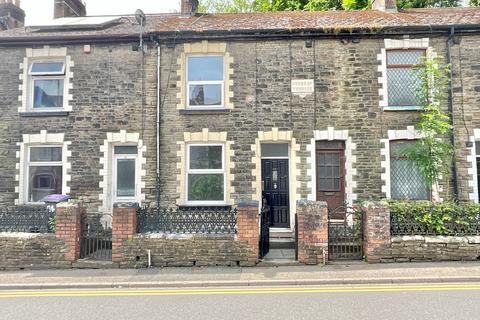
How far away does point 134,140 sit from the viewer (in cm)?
1256

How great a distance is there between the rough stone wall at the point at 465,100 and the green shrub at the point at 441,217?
2914mm

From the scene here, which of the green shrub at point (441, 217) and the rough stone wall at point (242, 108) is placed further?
the rough stone wall at point (242, 108)

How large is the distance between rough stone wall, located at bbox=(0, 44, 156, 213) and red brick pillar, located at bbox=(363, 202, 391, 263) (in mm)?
6923

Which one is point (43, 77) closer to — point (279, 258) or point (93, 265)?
point (93, 265)

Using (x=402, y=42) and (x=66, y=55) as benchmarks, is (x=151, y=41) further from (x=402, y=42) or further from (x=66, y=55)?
(x=402, y=42)

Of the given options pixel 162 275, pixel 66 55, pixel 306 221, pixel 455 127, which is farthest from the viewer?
pixel 66 55

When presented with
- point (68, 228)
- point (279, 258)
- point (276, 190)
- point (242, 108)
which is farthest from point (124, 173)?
point (279, 258)

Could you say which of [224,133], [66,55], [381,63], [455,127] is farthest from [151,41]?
[455,127]

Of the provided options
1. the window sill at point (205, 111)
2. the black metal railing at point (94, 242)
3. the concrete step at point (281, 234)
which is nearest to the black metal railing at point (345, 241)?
the concrete step at point (281, 234)

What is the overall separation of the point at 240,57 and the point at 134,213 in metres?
6.28

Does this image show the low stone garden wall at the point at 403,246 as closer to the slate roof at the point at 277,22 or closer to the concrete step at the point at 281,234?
the concrete step at the point at 281,234

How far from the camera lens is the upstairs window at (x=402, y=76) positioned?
12375 millimetres

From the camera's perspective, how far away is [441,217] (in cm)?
918

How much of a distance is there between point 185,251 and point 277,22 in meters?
8.68
